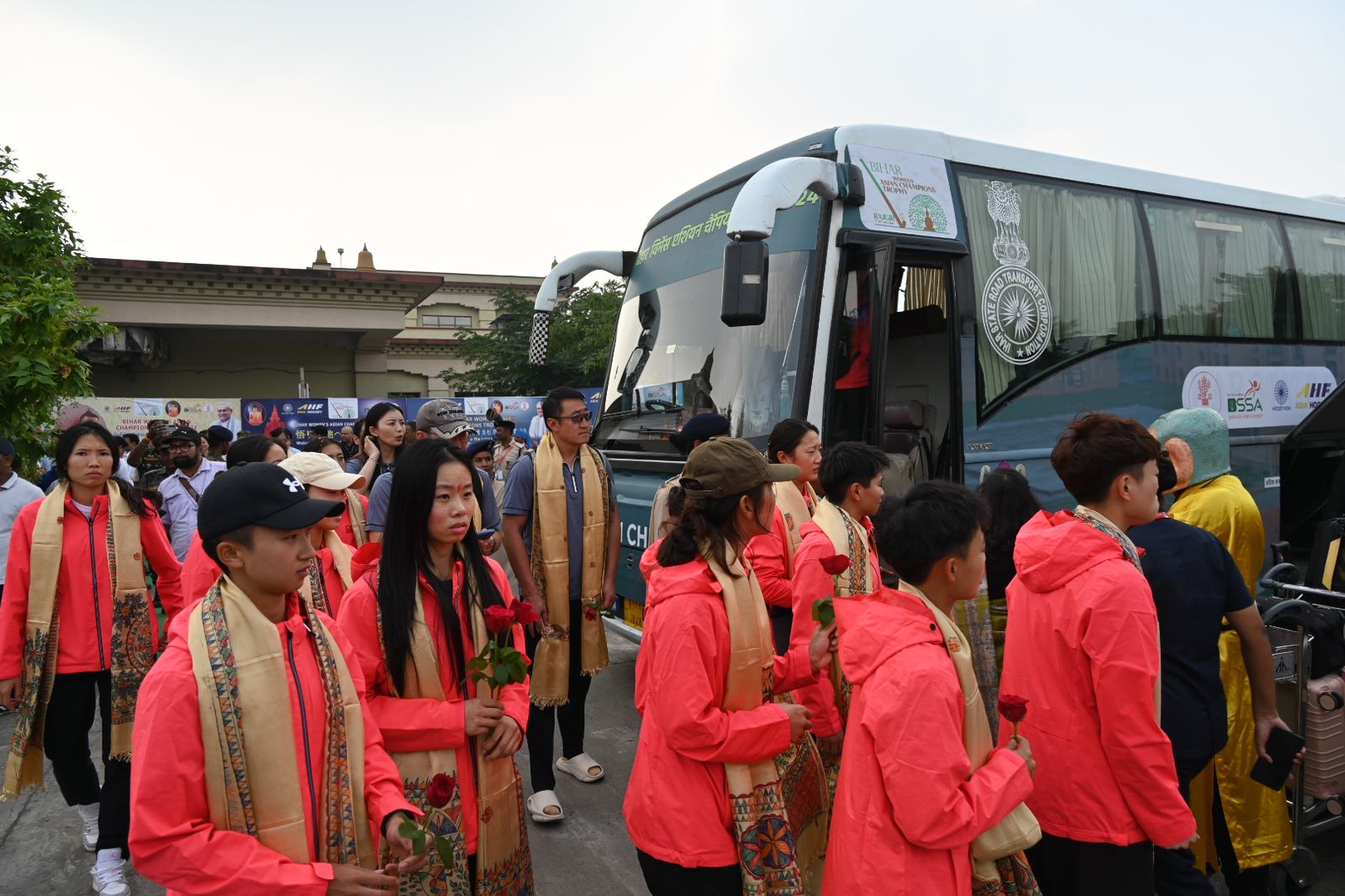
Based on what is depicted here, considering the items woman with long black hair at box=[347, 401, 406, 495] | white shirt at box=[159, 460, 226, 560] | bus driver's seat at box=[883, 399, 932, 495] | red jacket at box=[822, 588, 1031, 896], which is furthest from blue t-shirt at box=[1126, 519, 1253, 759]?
white shirt at box=[159, 460, 226, 560]

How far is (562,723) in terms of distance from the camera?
467 centimetres

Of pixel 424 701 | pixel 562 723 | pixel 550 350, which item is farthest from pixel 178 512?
pixel 550 350

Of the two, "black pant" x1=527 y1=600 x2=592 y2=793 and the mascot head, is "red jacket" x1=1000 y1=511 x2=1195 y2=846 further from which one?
"black pant" x1=527 y1=600 x2=592 y2=793

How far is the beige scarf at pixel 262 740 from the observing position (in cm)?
168

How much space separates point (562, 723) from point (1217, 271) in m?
6.52

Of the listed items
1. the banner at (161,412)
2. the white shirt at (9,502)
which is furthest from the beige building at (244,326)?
the white shirt at (9,502)

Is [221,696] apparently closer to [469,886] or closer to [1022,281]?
[469,886]

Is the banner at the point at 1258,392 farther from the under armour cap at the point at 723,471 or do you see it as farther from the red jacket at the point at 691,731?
the red jacket at the point at 691,731

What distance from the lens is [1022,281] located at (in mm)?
6055

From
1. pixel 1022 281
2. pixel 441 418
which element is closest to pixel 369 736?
pixel 441 418

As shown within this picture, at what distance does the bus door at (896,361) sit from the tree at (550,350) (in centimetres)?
1827

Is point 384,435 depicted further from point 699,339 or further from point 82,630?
point 699,339

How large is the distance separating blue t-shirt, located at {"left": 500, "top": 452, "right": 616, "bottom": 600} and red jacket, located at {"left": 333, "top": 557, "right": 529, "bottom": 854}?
2.14m

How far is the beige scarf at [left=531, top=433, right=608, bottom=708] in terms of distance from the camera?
4.45 meters
